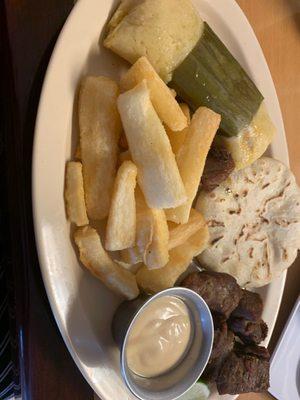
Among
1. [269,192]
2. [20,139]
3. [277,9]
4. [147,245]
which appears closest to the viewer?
[20,139]

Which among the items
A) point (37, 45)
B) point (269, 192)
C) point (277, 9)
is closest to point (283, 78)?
point (277, 9)

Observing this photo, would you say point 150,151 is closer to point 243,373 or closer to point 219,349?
point 219,349

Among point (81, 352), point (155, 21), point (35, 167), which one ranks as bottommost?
point (81, 352)

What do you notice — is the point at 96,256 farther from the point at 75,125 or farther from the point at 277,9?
the point at 277,9

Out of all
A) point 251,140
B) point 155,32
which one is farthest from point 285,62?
point 155,32

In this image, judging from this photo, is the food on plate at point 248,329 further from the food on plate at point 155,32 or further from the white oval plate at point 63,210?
Result: the food on plate at point 155,32

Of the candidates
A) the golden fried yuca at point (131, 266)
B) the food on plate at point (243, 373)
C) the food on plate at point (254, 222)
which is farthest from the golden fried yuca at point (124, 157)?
the food on plate at point (243, 373)
